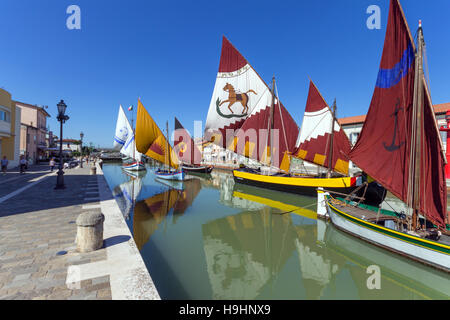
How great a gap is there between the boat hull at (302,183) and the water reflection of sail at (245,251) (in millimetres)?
6193

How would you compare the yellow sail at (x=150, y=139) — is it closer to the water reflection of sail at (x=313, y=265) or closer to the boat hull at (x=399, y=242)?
the water reflection of sail at (x=313, y=265)

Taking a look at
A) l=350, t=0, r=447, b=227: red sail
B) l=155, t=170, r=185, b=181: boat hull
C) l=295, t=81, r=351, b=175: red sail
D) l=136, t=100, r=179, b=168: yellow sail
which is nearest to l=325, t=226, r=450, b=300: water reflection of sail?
l=350, t=0, r=447, b=227: red sail

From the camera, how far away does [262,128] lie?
818 inches

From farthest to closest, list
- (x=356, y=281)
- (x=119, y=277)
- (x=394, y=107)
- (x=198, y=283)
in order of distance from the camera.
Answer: (x=394, y=107) < (x=356, y=281) < (x=198, y=283) < (x=119, y=277)

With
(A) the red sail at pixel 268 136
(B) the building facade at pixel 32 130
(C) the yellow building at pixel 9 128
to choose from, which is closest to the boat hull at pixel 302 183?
(A) the red sail at pixel 268 136

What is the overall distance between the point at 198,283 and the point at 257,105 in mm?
18547

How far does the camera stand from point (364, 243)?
7.85 meters

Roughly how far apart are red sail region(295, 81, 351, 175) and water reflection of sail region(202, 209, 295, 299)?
810 cm

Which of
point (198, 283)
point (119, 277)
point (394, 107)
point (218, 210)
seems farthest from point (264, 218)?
point (119, 277)

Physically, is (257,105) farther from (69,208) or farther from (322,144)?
(69,208)

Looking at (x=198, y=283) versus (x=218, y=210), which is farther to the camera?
(x=218, y=210)

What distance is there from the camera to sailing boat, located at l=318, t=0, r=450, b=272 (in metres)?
6.09

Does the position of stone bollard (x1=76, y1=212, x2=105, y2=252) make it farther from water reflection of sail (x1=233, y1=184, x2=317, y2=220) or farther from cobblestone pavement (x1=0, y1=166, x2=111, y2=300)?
water reflection of sail (x1=233, y1=184, x2=317, y2=220)
